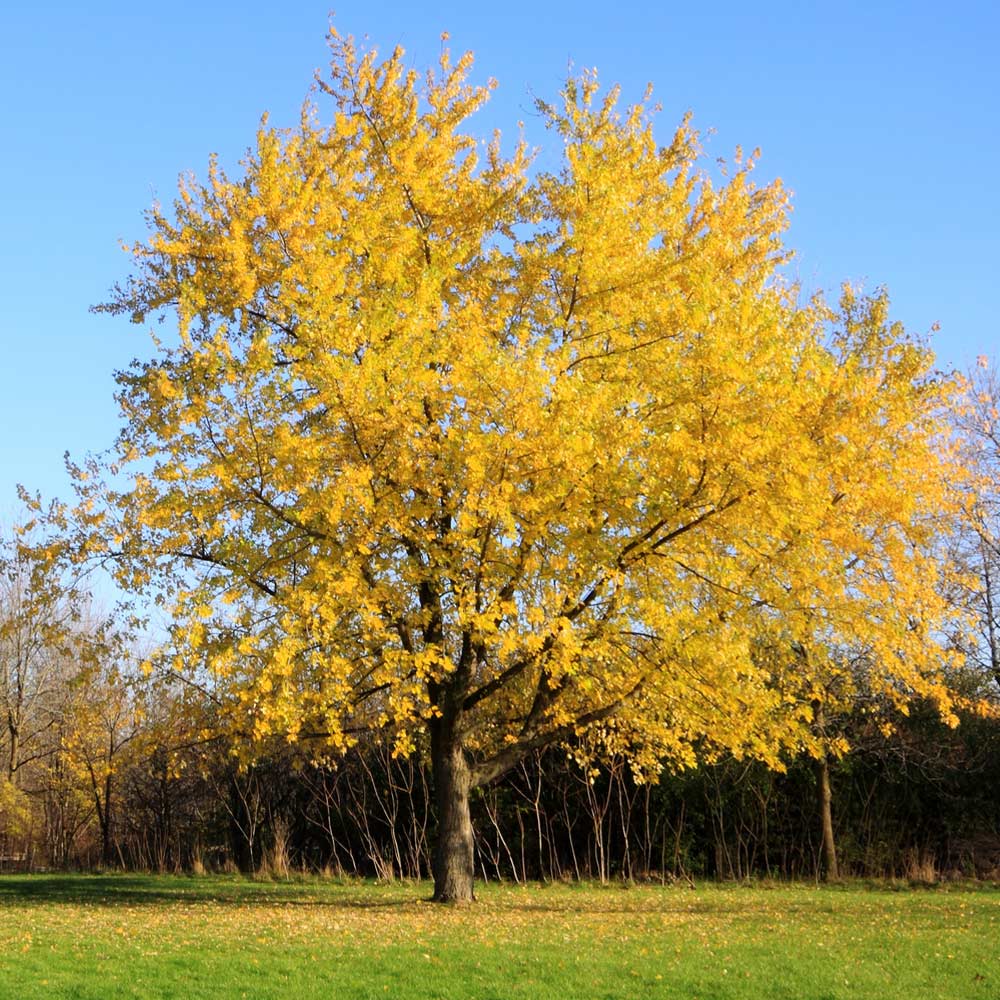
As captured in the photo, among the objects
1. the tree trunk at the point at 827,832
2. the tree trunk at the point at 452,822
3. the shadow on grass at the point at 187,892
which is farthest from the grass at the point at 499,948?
the tree trunk at the point at 827,832

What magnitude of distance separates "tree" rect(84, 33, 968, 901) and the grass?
1.84 meters

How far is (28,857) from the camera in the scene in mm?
23656

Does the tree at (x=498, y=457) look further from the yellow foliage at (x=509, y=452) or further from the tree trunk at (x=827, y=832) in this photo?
the tree trunk at (x=827, y=832)

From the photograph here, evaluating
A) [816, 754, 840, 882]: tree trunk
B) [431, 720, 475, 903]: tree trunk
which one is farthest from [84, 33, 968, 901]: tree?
[816, 754, 840, 882]: tree trunk

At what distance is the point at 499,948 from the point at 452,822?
372cm

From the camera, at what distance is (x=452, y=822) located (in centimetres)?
1238

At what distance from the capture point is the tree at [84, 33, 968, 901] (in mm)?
9633

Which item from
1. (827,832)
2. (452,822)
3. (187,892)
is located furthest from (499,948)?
(827,832)

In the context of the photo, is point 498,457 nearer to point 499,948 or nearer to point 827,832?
point 499,948

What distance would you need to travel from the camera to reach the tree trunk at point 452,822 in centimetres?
1223

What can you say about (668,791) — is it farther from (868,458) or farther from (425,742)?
(868,458)

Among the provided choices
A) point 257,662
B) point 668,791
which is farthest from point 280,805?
point 257,662

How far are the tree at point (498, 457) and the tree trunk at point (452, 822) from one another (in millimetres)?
38

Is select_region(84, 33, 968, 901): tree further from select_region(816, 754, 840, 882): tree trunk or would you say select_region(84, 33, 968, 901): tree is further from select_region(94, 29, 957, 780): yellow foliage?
select_region(816, 754, 840, 882): tree trunk
